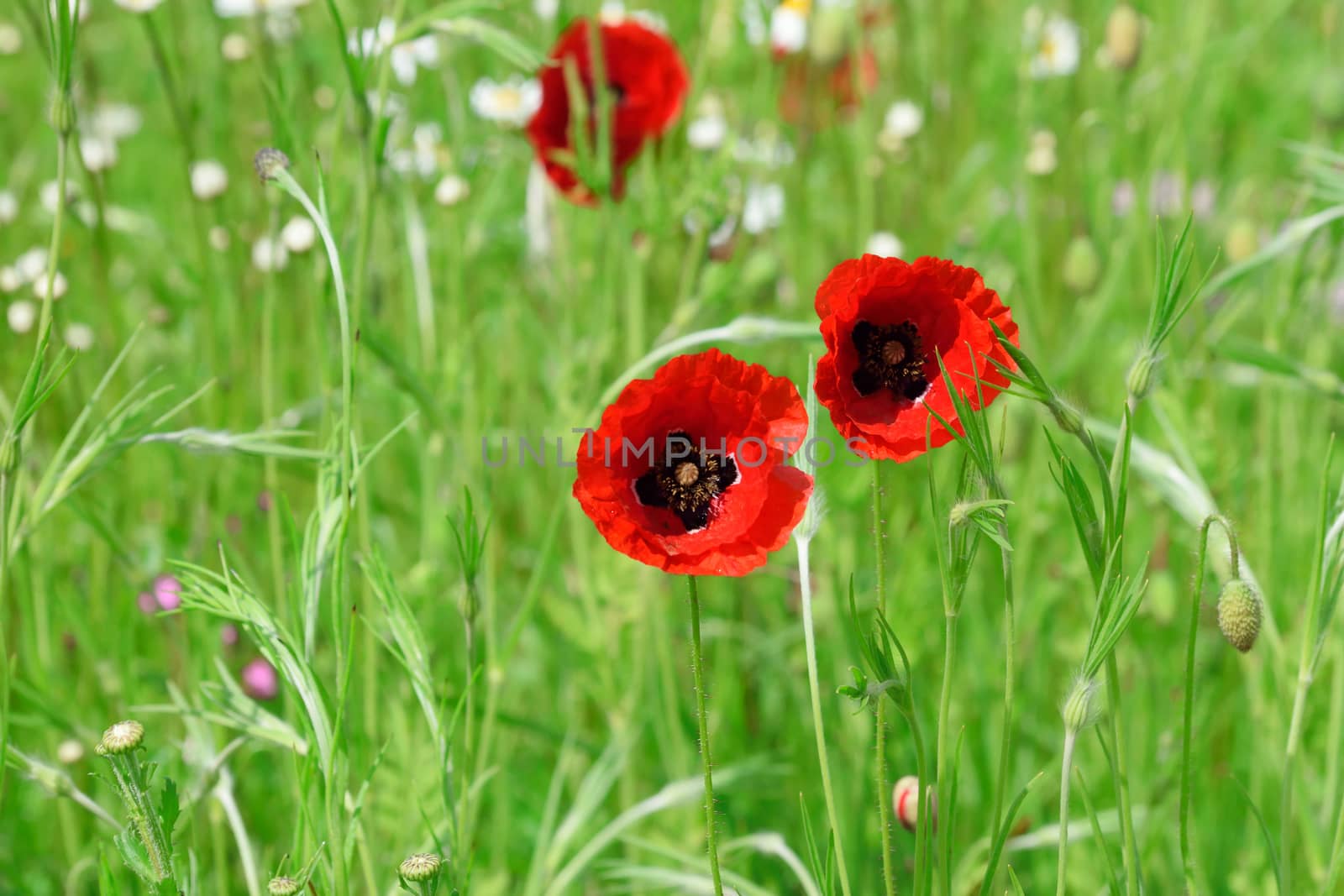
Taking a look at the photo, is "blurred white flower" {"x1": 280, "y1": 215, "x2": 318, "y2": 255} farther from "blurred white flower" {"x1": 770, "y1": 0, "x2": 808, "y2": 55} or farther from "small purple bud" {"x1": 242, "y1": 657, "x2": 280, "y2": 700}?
"blurred white flower" {"x1": 770, "y1": 0, "x2": 808, "y2": 55}

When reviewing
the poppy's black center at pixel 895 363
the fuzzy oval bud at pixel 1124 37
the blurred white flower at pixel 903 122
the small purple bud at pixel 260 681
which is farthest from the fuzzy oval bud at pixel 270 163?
the blurred white flower at pixel 903 122

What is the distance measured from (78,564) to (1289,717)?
1.45 meters

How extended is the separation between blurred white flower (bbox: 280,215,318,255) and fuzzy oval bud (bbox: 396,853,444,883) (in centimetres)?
85

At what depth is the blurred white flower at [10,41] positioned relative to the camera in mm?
2646

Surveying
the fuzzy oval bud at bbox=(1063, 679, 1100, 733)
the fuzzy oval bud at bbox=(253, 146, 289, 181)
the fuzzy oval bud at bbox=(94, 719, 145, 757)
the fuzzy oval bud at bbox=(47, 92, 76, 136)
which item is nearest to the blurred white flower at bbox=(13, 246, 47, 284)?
the fuzzy oval bud at bbox=(47, 92, 76, 136)

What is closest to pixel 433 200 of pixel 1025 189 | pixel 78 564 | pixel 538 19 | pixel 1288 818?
pixel 538 19

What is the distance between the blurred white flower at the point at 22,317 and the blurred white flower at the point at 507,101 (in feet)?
2.49

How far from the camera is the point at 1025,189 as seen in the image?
5.67ft

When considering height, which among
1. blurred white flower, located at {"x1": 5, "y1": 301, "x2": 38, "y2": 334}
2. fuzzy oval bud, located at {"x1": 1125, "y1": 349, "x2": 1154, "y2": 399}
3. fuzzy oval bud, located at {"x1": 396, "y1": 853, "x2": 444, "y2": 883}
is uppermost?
blurred white flower, located at {"x1": 5, "y1": 301, "x2": 38, "y2": 334}

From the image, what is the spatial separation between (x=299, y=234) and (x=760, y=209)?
27.3 inches

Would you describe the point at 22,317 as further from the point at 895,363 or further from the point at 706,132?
the point at 895,363

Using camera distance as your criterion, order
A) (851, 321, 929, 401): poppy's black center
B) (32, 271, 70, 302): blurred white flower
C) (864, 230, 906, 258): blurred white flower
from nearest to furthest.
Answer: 1. (851, 321, 929, 401): poppy's black center
2. (32, 271, 70, 302): blurred white flower
3. (864, 230, 906, 258): blurred white flower

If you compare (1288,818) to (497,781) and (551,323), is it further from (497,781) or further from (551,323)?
(551,323)

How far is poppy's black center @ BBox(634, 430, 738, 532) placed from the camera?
2.82ft
